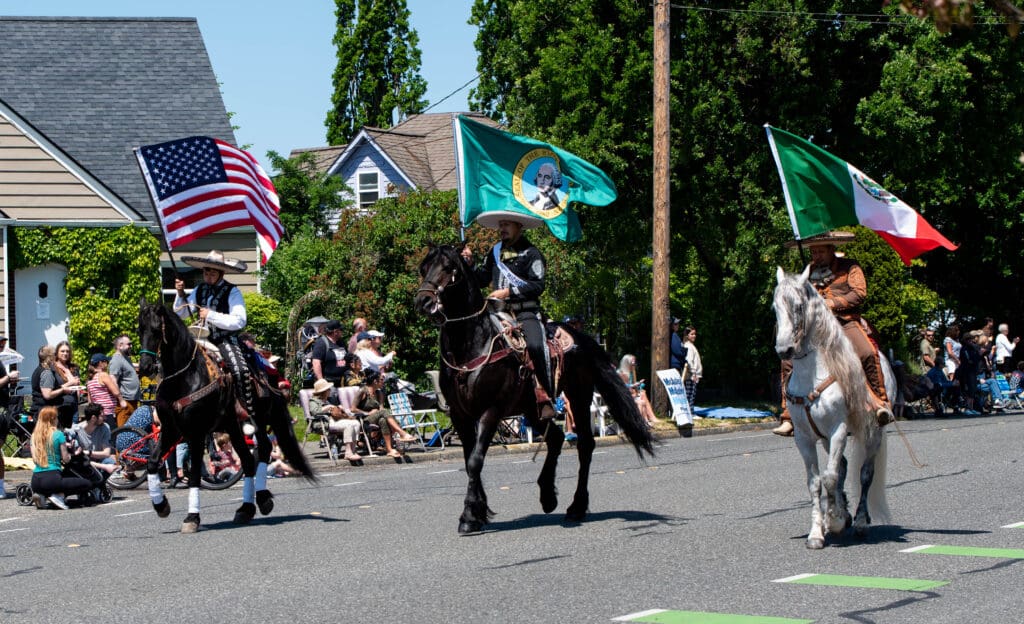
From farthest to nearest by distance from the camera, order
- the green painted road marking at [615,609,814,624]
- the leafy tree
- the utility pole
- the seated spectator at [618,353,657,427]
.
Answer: the leafy tree, the utility pole, the seated spectator at [618,353,657,427], the green painted road marking at [615,609,814,624]

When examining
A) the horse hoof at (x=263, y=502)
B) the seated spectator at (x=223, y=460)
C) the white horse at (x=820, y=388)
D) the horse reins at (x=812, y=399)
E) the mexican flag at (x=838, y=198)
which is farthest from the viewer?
the seated spectator at (x=223, y=460)

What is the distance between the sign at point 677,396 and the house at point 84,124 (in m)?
10.9

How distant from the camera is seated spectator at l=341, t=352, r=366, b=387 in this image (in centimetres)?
2078

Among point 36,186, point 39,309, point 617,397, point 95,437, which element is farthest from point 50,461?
point 36,186

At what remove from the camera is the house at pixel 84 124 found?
94.4ft

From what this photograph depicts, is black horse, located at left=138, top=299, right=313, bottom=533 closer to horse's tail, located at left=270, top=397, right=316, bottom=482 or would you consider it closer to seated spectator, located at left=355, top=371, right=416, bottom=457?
horse's tail, located at left=270, top=397, right=316, bottom=482

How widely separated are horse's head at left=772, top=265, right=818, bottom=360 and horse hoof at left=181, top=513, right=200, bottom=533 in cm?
549

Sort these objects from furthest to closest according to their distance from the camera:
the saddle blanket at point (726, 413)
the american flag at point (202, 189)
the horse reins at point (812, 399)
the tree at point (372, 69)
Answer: the tree at point (372, 69)
the saddle blanket at point (726, 413)
the american flag at point (202, 189)
the horse reins at point (812, 399)

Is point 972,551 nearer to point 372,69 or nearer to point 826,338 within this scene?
point 826,338

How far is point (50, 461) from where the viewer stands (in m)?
15.4

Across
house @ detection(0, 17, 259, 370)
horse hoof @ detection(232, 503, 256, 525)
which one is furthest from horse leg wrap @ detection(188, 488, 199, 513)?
house @ detection(0, 17, 259, 370)

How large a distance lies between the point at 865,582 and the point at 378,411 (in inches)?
497

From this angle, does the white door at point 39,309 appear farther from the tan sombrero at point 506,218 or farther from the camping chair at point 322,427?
the tan sombrero at point 506,218

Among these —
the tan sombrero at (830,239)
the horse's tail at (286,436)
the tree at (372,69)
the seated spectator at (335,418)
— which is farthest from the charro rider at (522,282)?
the tree at (372,69)
